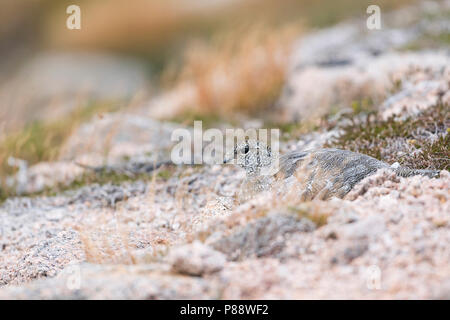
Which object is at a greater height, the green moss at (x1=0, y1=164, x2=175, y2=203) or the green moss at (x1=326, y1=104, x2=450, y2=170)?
the green moss at (x1=326, y1=104, x2=450, y2=170)

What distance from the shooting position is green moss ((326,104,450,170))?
16.7 ft

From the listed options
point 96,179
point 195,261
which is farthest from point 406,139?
point 96,179

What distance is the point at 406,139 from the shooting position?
18.9 ft

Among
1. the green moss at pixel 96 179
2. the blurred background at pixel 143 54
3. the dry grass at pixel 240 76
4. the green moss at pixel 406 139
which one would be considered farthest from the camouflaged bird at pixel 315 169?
the dry grass at pixel 240 76

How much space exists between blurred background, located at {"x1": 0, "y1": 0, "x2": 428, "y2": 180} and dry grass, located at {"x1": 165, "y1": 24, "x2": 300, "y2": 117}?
17 mm

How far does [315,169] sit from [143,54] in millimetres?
14751

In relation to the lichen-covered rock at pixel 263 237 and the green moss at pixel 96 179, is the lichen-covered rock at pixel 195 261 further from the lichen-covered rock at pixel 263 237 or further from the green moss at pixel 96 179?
the green moss at pixel 96 179

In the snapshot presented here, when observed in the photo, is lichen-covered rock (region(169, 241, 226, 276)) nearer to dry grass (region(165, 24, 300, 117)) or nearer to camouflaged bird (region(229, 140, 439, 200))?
camouflaged bird (region(229, 140, 439, 200))

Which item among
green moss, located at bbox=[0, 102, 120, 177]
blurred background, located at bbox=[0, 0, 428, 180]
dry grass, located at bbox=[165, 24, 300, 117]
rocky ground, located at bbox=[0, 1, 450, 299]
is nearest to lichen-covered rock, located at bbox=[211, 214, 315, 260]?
rocky ground, located at bbox=[0, 1, 450, 299]

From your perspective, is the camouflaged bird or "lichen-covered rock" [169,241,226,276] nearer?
"lichen-covered rock" [169,241,226,276]

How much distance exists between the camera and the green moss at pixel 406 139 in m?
5.09

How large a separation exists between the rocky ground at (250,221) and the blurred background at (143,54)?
68 cm
